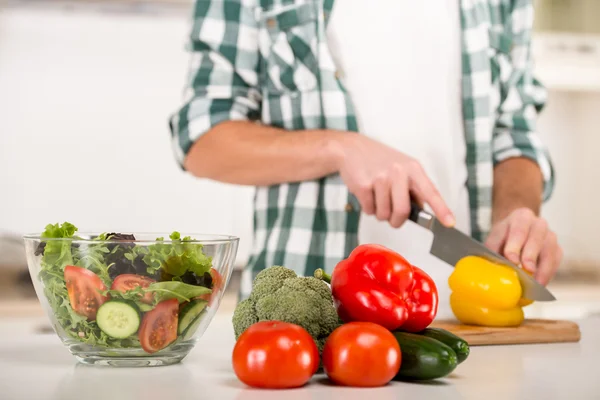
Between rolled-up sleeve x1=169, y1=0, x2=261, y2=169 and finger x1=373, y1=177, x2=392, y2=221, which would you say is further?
rolled-up sleeve x1=169, y1=0, x2=261, y2=169

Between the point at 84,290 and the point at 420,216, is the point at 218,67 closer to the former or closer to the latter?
the point at 420,216

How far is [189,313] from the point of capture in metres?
0.83

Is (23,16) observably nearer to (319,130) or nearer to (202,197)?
(202,197)

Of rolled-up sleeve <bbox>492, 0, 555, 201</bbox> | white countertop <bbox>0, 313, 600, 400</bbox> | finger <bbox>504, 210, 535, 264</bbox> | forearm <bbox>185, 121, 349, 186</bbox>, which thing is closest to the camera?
white countertop <bbox>0, 313, 600, 400</bbox>

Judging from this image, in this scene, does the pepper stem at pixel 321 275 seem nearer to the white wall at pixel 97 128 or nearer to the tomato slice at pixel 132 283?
the tomato slice at pixel 132 283

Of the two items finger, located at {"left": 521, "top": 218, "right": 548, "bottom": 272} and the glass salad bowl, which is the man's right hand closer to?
finger, located at {"left": 521, "top": 218, "right": 548, "bottom": 272}

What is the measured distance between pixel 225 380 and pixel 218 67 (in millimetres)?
927

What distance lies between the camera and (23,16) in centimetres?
303

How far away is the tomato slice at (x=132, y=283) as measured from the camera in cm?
78

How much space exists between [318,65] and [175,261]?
900 mm

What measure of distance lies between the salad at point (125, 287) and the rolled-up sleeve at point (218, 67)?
31.0 inches

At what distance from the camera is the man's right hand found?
129 centimetres

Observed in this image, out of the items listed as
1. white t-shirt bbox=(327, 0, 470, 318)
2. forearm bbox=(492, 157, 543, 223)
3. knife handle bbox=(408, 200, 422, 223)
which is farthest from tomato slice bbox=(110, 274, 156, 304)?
forearm bbox=(492, 157, 543, 223)

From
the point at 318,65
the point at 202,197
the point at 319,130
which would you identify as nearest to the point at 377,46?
the point at 318,65
